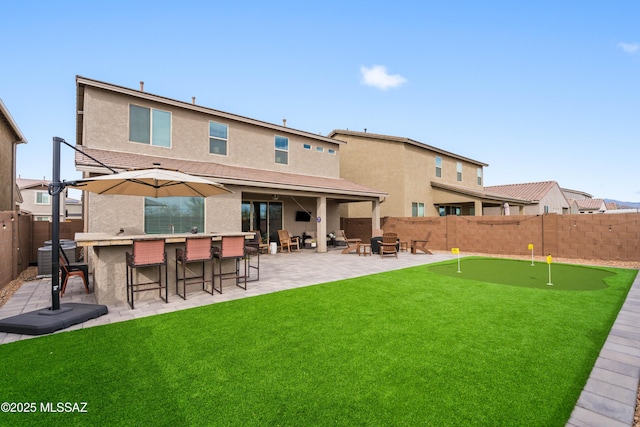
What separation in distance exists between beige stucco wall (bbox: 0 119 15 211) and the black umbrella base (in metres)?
12.0

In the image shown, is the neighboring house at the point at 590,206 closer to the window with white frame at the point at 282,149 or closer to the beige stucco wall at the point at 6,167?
the window with white frame at the point at 282,149

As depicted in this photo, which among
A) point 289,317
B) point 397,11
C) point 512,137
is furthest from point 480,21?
point 289,317

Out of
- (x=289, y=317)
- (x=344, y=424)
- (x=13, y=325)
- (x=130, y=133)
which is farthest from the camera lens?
(x=130, y=133)

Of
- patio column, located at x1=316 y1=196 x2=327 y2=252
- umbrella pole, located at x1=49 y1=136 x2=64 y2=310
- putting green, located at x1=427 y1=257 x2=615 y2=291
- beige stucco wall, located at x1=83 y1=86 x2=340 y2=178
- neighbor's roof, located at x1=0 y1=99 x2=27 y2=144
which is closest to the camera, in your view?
umbrella pole, located at x1=49 y1=136 x2=64 y2=310

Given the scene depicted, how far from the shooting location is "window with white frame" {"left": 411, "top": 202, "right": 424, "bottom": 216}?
19.5m

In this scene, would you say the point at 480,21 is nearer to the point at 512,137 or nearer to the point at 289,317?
the point at 512,137

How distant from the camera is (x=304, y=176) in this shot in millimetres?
15570

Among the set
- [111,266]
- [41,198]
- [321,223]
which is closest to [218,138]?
[321,223]

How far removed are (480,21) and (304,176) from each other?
396 inches

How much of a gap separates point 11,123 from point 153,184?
12161 mm

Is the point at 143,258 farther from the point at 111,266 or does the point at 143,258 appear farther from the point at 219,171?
the point at 219,171

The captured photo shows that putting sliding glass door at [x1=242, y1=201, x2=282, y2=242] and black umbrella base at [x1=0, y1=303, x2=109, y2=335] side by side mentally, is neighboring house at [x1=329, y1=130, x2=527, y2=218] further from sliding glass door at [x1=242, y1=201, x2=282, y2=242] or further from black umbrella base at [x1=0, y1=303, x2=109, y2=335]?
black umbrella base at [x1=0, y1=303, x2=109, y2=335]

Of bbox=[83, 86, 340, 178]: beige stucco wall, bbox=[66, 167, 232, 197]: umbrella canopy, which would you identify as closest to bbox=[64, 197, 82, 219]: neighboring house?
bbox=[83, 86, 340, 178]: beige stucco wall

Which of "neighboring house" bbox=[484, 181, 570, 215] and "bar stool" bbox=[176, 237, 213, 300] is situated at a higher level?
"neighboring house" bbox=[484, 181, 570, 215]
